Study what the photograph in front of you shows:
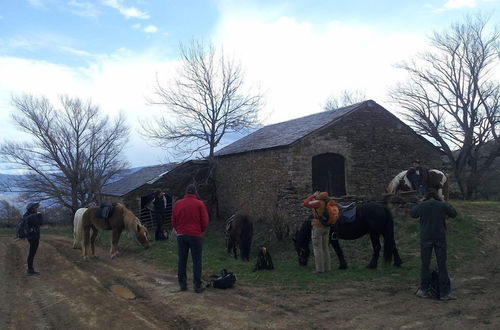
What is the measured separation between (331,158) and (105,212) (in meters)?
8.56

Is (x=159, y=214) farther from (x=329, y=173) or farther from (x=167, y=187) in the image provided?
(x=329, y=173)

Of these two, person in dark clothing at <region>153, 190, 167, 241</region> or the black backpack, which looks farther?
person in dark clothing at <region>153, 190, 167, 241</region>

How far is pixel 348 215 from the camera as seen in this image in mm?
9469

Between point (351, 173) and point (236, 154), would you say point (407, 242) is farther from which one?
point (236, 154)

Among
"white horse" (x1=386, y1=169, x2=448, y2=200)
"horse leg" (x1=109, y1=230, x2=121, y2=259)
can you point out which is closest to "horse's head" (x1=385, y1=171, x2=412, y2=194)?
"white horse" (x1=386, y1=169, x2=448, y2=200)

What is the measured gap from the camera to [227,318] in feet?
19.1

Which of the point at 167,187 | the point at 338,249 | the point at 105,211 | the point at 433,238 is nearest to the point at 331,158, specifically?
the point at 338,249

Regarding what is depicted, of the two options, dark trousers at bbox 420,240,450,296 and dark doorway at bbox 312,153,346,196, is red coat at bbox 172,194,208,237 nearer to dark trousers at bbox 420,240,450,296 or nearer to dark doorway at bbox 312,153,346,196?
dark trousers at bbox 420,240,450,296

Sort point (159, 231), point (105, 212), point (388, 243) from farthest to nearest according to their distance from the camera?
point (159, 231), point (105, 212), point (388, 243)

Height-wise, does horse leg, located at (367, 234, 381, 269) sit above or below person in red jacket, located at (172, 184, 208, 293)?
below

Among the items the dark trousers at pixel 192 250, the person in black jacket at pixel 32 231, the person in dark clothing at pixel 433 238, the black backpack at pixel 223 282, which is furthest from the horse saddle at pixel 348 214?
the person in black jacket at pixel 32 231

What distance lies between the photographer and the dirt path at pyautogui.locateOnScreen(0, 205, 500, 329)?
223 inches

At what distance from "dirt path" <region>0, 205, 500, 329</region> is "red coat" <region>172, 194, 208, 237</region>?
1.12 m

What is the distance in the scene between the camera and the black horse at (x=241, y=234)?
39.3 ft
